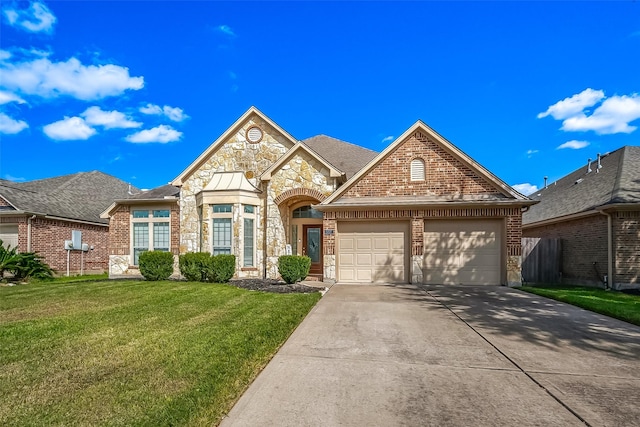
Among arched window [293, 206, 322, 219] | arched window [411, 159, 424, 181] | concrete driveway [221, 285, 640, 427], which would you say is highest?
arched window [411, 159, 424, 181]

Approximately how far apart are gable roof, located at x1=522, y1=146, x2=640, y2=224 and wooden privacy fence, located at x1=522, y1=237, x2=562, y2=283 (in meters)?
A: 1.55

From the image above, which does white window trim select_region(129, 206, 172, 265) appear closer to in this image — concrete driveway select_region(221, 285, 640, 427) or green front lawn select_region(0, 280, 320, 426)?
green front lawn select_region(0, 280, 320, 426)

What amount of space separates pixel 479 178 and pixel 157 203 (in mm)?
13713

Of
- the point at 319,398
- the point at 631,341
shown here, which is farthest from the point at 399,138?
the point at 319,398

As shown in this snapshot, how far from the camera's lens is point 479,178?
12703mm

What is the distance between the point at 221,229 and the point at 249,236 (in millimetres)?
1180

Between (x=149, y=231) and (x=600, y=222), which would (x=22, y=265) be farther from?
(x=600, y=222)

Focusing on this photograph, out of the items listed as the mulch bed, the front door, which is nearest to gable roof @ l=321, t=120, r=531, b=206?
the front door

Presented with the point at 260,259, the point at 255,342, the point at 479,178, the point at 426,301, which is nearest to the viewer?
the point at 255,342

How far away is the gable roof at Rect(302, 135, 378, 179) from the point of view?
18.5 m

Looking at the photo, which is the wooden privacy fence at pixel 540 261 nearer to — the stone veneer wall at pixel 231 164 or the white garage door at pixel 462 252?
the white garage door at pixel 462 252

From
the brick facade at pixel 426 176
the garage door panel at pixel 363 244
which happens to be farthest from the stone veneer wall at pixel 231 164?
the garage door panel at pixel 363 244

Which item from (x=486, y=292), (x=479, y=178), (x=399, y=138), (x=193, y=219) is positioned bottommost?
(x=486, y=292)

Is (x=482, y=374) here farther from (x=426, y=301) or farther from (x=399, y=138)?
(x=399, y=138)
